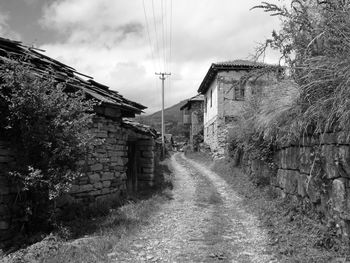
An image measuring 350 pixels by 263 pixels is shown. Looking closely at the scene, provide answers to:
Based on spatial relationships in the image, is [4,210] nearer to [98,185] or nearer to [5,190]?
[5,190]

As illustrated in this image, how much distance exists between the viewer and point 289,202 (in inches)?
239

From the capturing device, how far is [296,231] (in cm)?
504

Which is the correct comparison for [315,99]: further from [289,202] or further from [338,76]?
[289,202]

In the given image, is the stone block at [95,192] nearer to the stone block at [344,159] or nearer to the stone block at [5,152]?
the stone block at [5,152]

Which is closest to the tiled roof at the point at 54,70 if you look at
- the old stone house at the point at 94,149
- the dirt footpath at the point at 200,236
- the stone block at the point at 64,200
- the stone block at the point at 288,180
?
the old stone house at the point at 94,149

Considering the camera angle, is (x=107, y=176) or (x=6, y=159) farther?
(x=107, y=176)

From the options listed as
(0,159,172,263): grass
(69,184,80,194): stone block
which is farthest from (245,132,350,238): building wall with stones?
(69,184,80,194): stone block

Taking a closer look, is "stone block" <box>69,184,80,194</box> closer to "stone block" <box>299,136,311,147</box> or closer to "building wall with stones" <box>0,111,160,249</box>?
"building wall with stones" <box>0,111,160,249</box>

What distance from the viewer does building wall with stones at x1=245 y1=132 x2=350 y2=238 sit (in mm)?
4020

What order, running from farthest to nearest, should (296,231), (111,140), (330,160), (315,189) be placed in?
(111,140)
(296,231)
(315,189)
(330,160)

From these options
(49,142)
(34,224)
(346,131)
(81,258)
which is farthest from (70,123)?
(346,131)

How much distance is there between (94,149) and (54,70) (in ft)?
6.64

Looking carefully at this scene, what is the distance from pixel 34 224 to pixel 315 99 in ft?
17.0

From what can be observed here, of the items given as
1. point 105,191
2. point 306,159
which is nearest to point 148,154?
point 105,191
